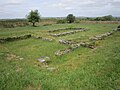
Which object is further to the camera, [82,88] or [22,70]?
[22,70]

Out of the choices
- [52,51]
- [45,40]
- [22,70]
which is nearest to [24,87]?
[22,70]

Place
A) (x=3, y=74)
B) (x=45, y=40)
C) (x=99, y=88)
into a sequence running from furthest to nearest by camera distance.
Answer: (x=45, y=40)
(x=3, y=74)
(x=99, y=88)

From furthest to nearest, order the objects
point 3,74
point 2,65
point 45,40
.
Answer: point 45,40, point 2,65, point 3,74

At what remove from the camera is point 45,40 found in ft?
87.1

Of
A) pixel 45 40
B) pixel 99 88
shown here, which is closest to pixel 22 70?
pixel 99 88

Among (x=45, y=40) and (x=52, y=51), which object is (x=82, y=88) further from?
(x=45, y=40)

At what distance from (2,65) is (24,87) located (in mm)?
5131

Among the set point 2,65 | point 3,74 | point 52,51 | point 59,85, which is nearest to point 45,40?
point 52,51

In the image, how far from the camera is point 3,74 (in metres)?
11.5

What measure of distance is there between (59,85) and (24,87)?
81.4 inches

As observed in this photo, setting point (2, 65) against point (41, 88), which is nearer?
point (41, 88)

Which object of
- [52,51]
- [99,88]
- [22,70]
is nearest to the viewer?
[99,88]

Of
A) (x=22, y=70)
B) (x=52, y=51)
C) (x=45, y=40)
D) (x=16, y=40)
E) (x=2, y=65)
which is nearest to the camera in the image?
(x=22, y=70)

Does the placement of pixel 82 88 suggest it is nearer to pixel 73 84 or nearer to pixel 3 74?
pixel 73 84
